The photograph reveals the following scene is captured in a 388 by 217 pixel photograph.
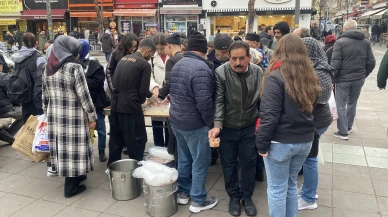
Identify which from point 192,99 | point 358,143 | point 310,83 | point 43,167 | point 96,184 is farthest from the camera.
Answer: point 358,143

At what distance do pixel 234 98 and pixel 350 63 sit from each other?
3.09 metres

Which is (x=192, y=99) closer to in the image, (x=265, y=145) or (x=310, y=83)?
(x=265, y=145)

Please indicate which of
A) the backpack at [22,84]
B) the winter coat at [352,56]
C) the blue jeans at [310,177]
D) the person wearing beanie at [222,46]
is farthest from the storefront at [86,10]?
the blue jeans at [310,177]

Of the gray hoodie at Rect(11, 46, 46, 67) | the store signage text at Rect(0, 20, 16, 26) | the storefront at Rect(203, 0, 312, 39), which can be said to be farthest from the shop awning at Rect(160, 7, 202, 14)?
the gray hoodie at Rect(11, 46, 46, 67)

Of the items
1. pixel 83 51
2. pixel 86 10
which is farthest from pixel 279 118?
pixel 86 10

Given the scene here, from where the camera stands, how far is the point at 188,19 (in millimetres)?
25422

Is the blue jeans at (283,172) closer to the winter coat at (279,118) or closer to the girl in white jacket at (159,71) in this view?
the winter coat at (279,118)

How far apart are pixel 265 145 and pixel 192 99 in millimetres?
901

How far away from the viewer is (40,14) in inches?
1001

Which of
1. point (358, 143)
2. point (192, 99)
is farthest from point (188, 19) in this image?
point (192, 99)

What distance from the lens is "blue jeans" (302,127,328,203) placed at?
3.30 m

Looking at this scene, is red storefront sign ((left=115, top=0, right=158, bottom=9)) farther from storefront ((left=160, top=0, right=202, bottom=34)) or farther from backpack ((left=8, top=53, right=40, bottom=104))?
backpack ((left=8, top=53, right=40, bottom=104))

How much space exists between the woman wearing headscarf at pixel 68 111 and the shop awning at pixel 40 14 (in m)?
24.0

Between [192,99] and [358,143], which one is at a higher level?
[192,99]
